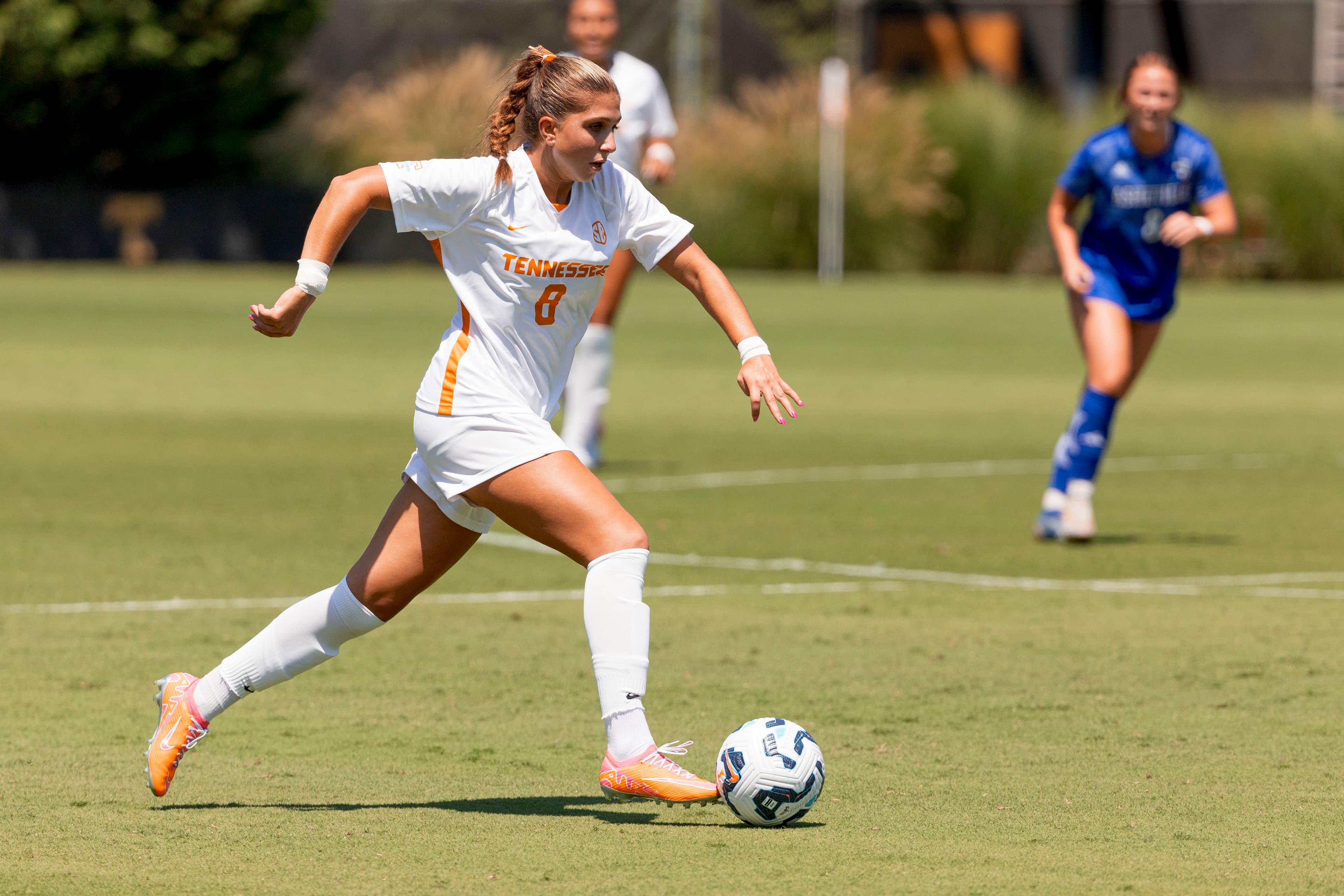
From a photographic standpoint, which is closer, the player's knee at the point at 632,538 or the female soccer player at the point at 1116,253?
the player's knee at the point at 632,538

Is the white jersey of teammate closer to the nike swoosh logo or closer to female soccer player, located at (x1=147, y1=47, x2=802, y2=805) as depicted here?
female soccer player, located at (x1=147, y1=47, x2=802, y2=805)

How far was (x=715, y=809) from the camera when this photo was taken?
553cm

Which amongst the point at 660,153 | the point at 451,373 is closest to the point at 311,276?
the point at 451,373

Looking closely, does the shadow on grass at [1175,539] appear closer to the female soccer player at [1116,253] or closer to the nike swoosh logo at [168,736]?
the female soccer player at [1116,253]

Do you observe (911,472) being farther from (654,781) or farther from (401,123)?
(401,123)

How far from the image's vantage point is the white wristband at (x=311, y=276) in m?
5.40

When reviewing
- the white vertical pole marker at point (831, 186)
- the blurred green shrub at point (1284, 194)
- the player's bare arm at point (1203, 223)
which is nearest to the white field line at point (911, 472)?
the player's bare arm at point (1203, 223)

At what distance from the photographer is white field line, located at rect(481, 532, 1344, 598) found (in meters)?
9.10

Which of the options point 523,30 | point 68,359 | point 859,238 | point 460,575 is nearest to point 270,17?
point 523,30

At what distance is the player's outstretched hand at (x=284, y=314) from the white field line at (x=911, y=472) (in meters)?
6.76

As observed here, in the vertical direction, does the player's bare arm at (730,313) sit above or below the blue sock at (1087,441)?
above

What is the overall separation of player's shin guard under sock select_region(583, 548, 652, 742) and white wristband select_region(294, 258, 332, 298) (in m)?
0.99

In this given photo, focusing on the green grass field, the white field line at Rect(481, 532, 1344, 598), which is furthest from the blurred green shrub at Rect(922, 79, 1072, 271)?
the white field line at Rect(481, 532, 1344, 598)

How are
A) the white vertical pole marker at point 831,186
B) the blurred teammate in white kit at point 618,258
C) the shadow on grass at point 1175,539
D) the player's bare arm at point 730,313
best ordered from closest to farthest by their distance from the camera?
the player's bare arm at point 730,313
the shadow on grass at point 1175,539
the blurred teammate in white kit at point 618,258
the white vertical pole marker at point 831,186
